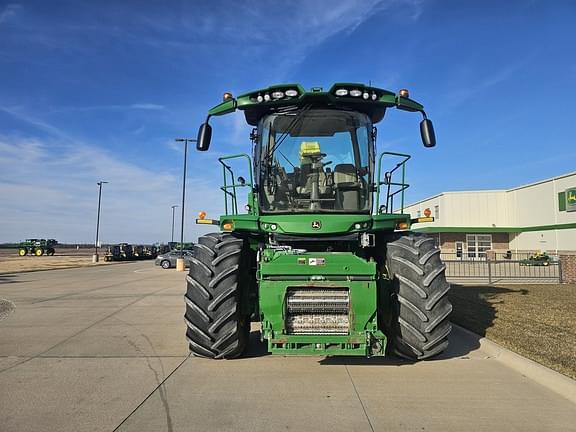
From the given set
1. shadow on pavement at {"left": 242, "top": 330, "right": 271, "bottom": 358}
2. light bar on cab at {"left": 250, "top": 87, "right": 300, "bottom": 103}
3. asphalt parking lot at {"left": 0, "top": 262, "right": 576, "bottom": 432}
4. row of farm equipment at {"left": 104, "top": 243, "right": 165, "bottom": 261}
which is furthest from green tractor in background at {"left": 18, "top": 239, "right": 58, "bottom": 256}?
light bar on cab at {"left": 250, "top": 87, "right": 300, "bottom": 103}

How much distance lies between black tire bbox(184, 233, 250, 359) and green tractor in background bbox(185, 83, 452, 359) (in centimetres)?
1

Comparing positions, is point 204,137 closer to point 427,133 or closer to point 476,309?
point 427,133

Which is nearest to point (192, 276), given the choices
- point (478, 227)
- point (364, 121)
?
point (364, 121)

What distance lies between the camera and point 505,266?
19922 mm

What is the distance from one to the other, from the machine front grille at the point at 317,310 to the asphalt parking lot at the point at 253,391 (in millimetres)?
587

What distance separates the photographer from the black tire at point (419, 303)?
525 centimetres

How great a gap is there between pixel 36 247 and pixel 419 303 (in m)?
63.6

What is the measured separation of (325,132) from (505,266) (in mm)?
16917

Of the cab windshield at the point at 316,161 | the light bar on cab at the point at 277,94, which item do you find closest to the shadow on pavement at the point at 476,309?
the cab windshield at the point at 316,161

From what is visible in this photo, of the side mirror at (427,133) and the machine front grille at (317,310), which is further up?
the side mirror at (427,133)

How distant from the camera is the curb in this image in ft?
Answer: 15.3

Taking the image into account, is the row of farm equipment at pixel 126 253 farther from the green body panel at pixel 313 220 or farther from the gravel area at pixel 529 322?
the green body panel at pixel 313 220

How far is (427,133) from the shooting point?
19.9 ft

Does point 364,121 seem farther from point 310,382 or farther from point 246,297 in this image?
point 310,382
